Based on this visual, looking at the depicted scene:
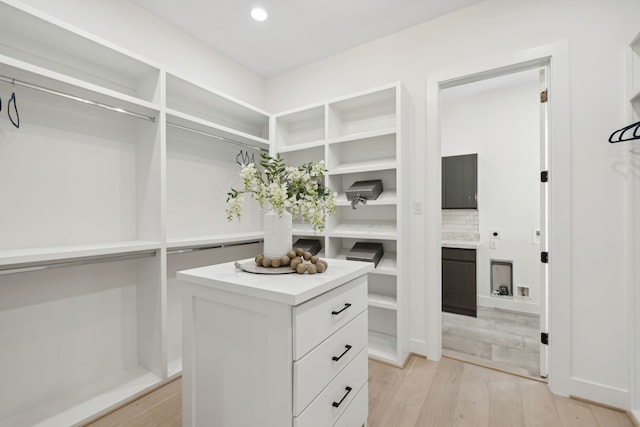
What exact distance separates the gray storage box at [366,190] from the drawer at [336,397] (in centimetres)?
132

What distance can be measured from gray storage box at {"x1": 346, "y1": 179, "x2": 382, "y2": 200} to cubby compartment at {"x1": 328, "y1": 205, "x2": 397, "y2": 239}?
0.21 metres

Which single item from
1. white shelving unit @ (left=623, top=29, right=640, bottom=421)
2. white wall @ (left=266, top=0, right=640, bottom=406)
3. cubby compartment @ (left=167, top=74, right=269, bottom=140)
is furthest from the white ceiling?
white shelving unit @ (left=623, top=29, right=640, bottom=421)

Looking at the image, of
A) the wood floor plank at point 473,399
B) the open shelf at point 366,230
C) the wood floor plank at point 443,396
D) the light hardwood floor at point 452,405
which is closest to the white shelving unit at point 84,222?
the light hardwood floor at point 452,405

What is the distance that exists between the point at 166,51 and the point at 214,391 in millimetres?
2575

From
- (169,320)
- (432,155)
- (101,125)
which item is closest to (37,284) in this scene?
(169,320)

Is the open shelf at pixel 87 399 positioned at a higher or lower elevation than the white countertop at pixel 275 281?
lower

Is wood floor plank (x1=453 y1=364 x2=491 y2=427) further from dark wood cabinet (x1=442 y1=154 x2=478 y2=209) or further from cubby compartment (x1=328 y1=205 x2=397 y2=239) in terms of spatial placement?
dark wood cabinet (x1=442 y1=154 x2=478 y2=209)

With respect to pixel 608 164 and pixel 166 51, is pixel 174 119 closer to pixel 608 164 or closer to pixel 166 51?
pixel 166 51

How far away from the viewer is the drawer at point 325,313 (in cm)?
102

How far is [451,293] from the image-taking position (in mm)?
3523

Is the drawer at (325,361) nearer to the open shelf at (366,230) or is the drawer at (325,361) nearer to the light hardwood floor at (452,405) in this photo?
the light hardwood floor at (452,405)

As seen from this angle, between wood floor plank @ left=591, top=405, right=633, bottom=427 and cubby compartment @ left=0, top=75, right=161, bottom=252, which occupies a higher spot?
cubby compartment @ left=0, top=75, right=161, bottom=252

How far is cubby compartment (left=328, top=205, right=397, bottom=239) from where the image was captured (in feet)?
8.05

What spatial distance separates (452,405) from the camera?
1.80m
